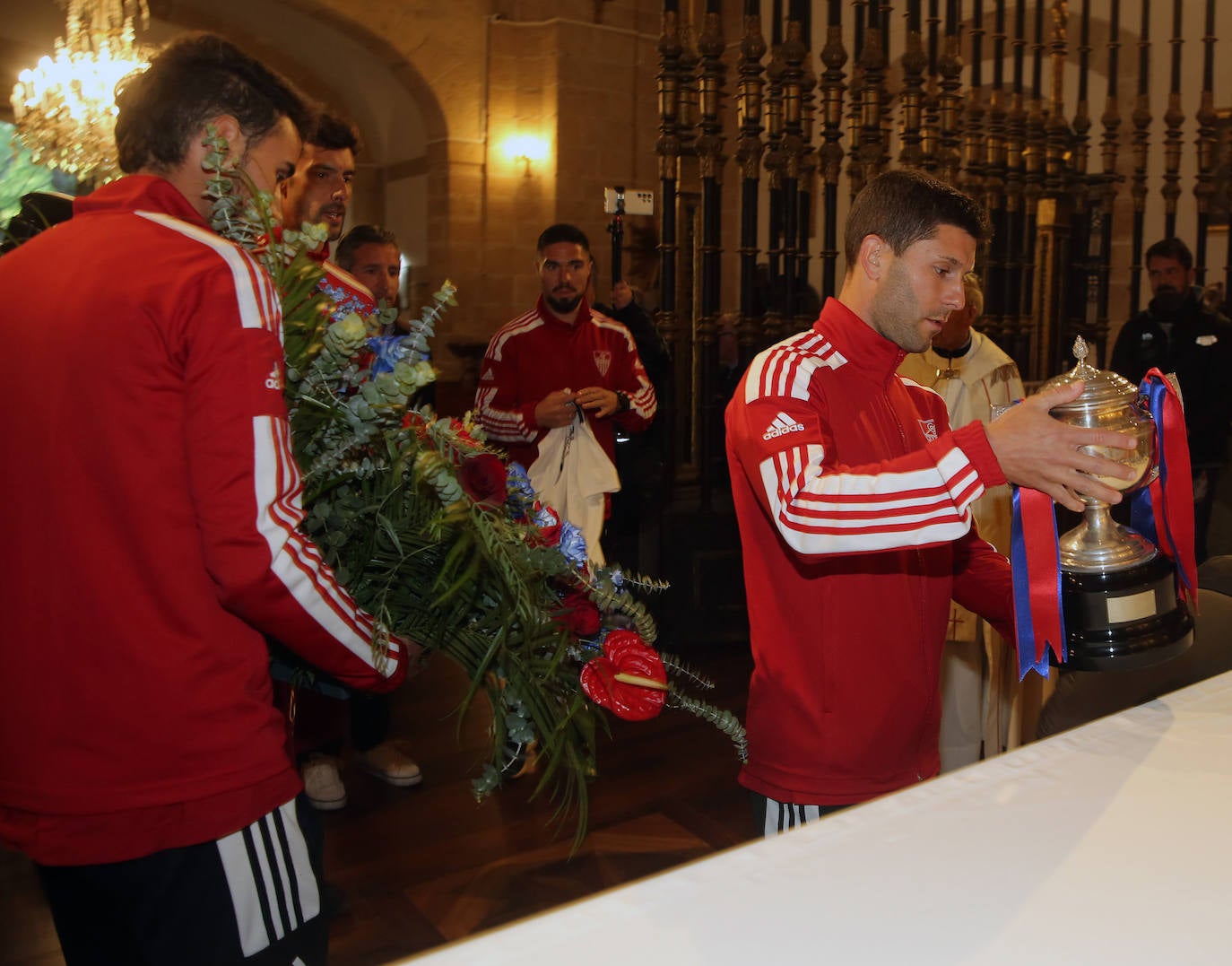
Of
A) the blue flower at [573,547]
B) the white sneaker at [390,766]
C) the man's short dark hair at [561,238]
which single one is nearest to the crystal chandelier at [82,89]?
the man's short dark hair at [561,238]

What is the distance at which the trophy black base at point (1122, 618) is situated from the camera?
1360mm

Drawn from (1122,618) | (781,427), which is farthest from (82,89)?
(1122,618)

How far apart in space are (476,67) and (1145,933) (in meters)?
10.3

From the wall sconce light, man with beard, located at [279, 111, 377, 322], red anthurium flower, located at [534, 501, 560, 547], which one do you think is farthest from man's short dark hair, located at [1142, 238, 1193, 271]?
the wall sconce light

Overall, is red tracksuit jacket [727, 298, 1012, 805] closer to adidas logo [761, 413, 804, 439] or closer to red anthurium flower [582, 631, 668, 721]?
adidas logo [761, 413, 804, 439]

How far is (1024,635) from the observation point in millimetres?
1408

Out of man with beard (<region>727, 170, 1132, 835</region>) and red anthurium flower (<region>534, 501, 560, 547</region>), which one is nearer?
red anthurium flower (<region>534, 501, 560, 547</region>)

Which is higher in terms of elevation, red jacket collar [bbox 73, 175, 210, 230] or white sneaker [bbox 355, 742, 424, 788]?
red jacket collar [bbox 73, 175, 210, 230]

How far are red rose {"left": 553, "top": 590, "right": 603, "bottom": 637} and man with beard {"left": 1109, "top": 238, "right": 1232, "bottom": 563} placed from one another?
421 cm

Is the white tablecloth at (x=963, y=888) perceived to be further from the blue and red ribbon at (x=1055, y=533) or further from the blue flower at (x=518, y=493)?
the blue flower at (x=518, y=493)

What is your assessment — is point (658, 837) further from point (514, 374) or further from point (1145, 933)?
point (1145, 933)

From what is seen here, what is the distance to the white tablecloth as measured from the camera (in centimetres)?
84

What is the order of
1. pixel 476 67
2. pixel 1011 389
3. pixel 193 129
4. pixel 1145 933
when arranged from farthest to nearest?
pixel 476 67, pixel 1011 389, pixel 193 129, pixel 1145 933

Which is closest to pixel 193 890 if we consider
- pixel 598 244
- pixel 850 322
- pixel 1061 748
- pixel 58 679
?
pixel 58 679
